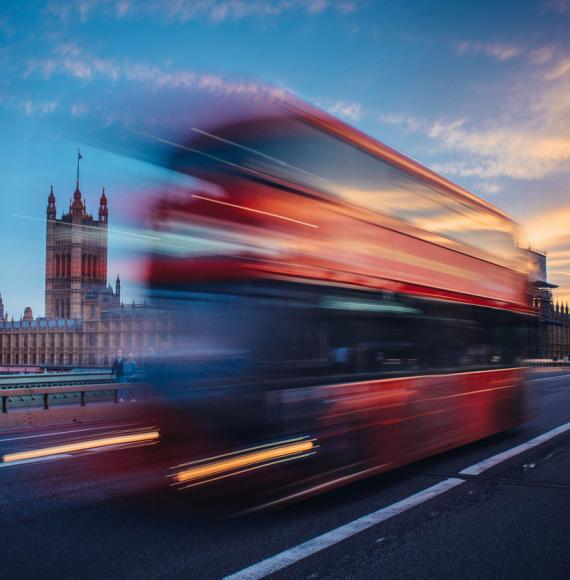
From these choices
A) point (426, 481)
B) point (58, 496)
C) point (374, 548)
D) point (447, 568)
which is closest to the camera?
point (447, 568)

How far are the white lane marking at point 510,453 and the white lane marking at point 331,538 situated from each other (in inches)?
42.7

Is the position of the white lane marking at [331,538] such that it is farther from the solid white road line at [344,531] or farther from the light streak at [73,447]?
the light streak at [73,447]

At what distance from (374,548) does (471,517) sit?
1288mm

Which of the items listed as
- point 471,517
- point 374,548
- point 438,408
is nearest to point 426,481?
point 438,408

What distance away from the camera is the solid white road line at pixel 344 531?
3980mm

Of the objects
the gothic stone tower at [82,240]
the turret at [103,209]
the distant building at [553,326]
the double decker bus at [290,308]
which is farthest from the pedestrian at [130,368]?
the distant building at [553,326]

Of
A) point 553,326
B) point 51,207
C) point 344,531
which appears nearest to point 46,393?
point 51,207

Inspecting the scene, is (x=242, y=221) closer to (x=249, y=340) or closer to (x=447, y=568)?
(x=249, y=340)

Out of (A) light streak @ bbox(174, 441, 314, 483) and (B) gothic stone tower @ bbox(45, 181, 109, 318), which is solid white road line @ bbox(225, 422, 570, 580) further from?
(B) gothic stone tower @ bbox(45, 181, 109, 318)

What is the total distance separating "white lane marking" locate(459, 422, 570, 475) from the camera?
7378 millimetres

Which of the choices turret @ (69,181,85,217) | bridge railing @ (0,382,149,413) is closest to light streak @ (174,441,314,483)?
turret @ (69,181,85,217)

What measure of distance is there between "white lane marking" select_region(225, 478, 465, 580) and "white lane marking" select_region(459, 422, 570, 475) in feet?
3.56

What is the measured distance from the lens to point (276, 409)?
4.70 meters

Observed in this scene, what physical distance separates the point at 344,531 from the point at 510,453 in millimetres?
4499
